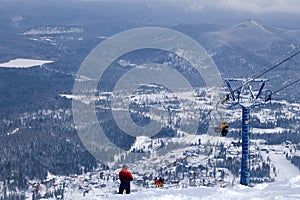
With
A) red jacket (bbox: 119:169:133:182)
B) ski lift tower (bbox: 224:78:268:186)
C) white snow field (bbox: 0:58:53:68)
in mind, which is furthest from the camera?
white snow field (bbox: 0:58:53:68)

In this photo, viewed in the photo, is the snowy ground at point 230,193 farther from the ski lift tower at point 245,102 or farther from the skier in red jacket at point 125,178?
the ski lift tower at point 245,102

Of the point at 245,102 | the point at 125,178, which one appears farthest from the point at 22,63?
the point at 125,178

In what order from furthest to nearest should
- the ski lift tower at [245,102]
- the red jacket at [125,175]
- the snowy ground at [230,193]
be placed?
the ski lift tower at [245,102] → the red jacket at [125,175] → the snowy ground at [230,193]

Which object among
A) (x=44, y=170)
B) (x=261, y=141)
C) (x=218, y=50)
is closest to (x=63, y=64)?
(x=218, y=50)

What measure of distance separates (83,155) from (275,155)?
77.1ft

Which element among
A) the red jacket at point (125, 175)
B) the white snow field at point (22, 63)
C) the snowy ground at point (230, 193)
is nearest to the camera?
the snowy ground at point (230, 193)

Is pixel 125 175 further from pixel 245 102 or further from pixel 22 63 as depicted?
pixel 22 63

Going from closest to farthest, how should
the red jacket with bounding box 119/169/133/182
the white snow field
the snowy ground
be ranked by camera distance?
the snowy ground < the red jacket with bounding box 119/169/133/182 < the white snow field

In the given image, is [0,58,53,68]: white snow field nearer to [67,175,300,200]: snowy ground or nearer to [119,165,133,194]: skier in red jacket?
[119,165,133,194]: skier in red jacket

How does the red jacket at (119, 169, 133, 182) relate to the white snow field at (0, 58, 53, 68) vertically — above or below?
below

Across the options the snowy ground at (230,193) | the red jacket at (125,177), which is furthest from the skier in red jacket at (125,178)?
the snowy ground at (230,193)

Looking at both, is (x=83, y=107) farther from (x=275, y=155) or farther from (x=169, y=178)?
(x=169, y=178)

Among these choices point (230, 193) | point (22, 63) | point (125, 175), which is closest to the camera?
point (230, 193)

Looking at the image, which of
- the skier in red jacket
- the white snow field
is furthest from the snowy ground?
the white snow field
